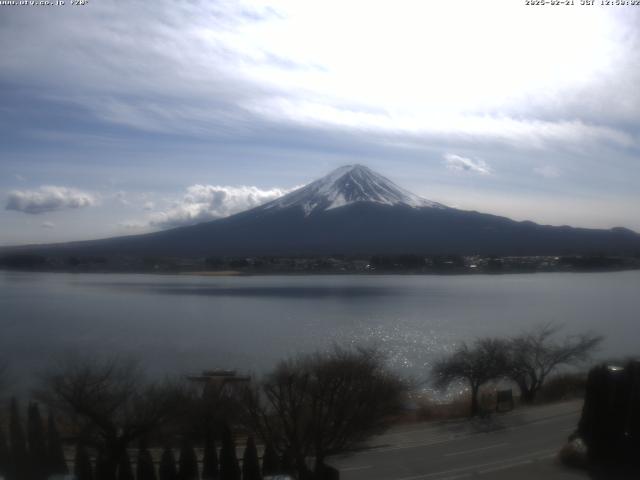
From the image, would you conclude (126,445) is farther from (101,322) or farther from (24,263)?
(24,263)

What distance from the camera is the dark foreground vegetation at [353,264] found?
30.9 meters

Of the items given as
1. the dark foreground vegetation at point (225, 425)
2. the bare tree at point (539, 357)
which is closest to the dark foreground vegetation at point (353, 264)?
the bare tree at point (539, 357)

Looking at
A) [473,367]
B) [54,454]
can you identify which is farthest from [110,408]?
[473,367]

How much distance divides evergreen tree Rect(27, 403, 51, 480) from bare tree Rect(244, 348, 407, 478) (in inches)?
63.0

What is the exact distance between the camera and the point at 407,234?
5797 centimetres

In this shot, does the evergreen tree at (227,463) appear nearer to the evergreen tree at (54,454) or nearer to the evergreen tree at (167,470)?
the evergreen tree at (167,470)

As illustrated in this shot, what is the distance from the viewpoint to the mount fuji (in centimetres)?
4672

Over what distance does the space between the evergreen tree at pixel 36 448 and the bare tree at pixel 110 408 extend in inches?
11.8

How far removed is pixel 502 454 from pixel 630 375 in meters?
1.20

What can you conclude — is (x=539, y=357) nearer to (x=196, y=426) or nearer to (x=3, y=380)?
(x=196, y=426)

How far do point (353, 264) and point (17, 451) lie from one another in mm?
32647

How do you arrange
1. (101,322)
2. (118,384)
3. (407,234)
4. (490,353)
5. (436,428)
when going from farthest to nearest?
(407,234)
(101,322)
(490,353)
(436,428)
(118,384)

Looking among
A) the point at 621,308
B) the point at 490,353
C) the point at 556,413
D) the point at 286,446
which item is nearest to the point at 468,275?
the point at 621,308

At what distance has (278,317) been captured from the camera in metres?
17.7
